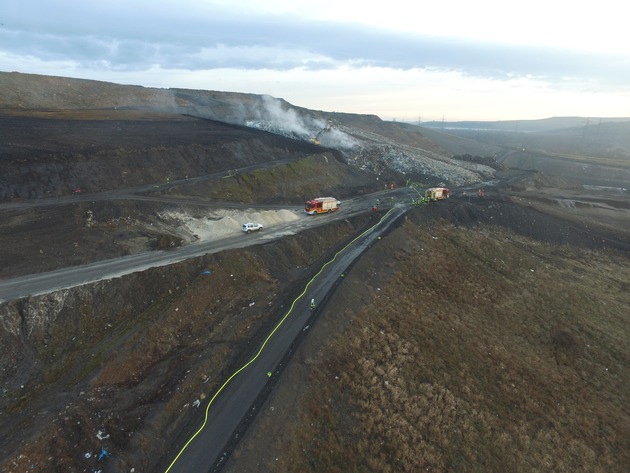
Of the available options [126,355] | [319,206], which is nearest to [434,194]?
[319,206]

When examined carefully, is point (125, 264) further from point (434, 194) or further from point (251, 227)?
point (434, 194)

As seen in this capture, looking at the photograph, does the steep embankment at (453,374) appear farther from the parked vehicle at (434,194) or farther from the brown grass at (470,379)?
the parked vehicle at (434,194)

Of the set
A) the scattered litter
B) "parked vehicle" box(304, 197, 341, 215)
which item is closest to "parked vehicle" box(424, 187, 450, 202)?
"parked vehicle" box(304, 197, 341, 215)

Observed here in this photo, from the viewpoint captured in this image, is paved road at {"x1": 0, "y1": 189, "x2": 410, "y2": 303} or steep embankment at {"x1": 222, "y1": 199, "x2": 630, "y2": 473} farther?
paved road at {"x1": 0, "y1": 189, "x2": 410, "y2": 303}

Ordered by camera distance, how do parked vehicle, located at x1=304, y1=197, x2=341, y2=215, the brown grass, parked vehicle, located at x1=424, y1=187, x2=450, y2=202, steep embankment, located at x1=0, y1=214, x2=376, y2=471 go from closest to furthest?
steep embankment, located at x1=0, y1=214, x2=376, y2=471, the brown grass, parked vehicle, located at x1=304, y1=197, x2=341, y2=215, parked vehicle, located at x1=424, y1=187, x2=450, y2=202

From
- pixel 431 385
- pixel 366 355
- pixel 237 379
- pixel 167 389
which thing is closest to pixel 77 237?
pixel 167 389

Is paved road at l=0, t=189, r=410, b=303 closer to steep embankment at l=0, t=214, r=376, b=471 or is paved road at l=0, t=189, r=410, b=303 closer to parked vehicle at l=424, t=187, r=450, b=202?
steep embankment at l=0, t=214, r=376, b=471

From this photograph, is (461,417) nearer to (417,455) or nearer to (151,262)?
(417,455)

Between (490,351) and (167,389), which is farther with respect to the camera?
(490,351)

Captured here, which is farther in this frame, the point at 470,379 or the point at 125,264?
the point at 125,264
